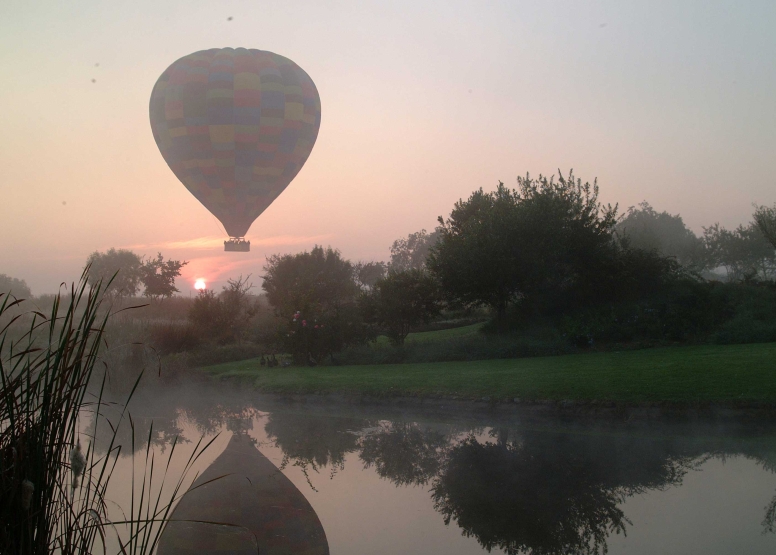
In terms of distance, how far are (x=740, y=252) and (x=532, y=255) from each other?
46.1 metres

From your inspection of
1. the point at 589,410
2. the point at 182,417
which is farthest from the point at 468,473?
the point at 182,417

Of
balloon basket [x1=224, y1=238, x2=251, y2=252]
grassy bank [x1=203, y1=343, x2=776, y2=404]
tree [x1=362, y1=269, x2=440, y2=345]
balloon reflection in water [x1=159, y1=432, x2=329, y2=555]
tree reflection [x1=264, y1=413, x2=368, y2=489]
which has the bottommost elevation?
tree reflection [x1=264, y1=413, x2=368, y2=489]

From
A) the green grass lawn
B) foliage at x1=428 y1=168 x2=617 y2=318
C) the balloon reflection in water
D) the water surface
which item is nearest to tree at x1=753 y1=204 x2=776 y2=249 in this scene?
foliage at x1=428 y1=168 x2=617 y2=318

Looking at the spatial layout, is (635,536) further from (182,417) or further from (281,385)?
(281,385)

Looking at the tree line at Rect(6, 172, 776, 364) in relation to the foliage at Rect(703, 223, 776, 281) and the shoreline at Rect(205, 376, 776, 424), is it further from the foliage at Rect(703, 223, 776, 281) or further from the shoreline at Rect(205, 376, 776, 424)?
the foliage at Rect(703, 223, 776, 281)

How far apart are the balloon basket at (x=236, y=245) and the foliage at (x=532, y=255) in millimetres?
7349

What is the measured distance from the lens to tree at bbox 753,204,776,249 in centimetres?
2515

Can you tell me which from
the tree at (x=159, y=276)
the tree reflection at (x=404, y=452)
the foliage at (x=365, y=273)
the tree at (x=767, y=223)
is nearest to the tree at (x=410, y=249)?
the foliage at (x=365, y=273)

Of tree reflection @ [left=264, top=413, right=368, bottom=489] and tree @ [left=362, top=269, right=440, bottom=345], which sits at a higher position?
tree @ [left=362, top=269, right=440, bottom=345]

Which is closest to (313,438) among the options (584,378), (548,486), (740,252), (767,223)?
(548,486)

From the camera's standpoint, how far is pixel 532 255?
2333 cm

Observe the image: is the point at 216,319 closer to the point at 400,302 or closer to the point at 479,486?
the point at 400,302

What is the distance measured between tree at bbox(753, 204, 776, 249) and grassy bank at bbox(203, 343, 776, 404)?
34.5ft

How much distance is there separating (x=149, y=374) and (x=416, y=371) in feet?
30.3
